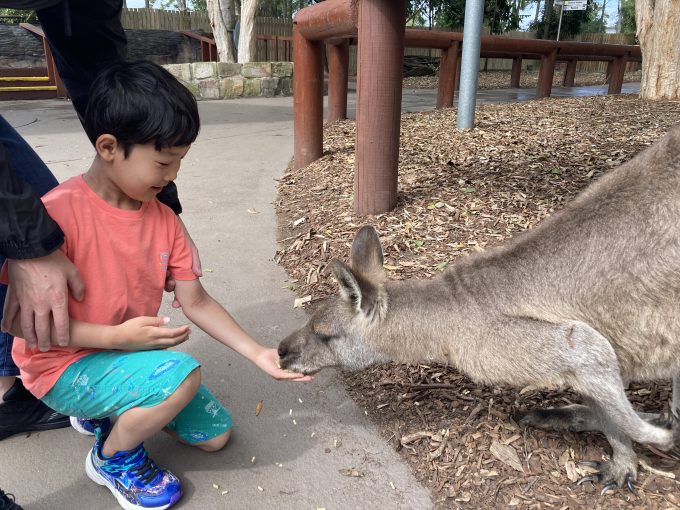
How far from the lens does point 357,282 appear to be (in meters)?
2.11

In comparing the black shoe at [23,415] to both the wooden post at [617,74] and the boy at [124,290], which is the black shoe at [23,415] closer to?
the boy at [124,290]

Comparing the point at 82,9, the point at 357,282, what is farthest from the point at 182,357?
the point at 82,9

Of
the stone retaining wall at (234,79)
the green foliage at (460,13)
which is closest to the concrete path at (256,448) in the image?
the stone retaining wall at (234,79)

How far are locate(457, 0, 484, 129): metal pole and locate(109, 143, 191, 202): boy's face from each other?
4.83 meters

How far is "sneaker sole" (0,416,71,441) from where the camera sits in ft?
7.25

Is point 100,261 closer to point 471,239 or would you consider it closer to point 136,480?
point 136,480

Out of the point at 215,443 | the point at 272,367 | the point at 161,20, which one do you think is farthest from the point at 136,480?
the point at 161,20

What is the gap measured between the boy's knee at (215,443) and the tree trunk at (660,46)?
8.24 m

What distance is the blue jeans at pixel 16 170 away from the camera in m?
2.14

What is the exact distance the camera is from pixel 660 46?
7.89 meters

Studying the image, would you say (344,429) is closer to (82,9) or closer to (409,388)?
(409,388)

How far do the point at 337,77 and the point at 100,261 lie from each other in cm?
574

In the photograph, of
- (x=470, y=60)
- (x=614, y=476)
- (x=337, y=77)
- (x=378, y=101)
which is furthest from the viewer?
(x=337, y=77)

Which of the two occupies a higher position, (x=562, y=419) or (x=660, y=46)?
(x=660, y=46)
